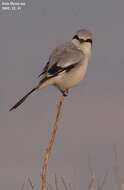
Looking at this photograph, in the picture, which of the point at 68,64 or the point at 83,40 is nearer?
the point at 68,64

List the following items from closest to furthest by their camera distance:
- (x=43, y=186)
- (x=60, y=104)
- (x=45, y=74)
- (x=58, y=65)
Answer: (x=43, y=186)
(x=60, y=104)
(x=58, y=65)
(x=45, y=74)

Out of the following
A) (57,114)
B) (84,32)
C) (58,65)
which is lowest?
(57,114)

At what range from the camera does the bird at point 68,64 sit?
2.54 m

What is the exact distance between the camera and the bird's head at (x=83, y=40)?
8.43ft

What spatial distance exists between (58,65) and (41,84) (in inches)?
8.0

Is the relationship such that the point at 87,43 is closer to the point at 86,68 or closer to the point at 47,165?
the point at 86,68

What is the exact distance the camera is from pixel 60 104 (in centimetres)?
231

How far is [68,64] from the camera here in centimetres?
259

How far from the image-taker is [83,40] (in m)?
2.71

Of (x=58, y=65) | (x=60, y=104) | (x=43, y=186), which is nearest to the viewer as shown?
(x=43, y=186)

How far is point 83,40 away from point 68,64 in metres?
0.23

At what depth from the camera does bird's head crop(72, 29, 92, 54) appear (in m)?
2.57

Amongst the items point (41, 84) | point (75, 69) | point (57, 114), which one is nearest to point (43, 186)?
point (57, 114)

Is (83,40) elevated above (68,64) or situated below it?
above
